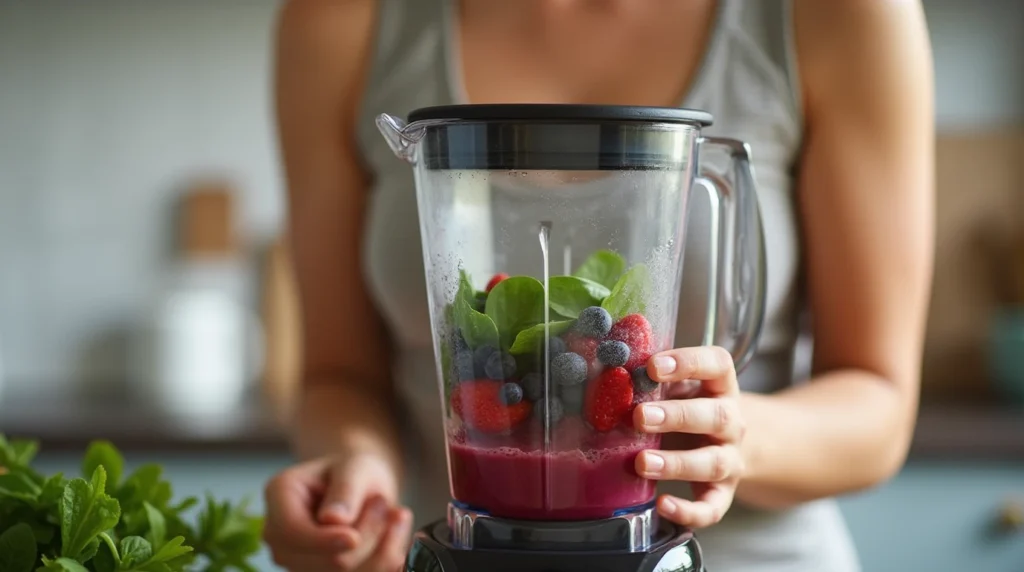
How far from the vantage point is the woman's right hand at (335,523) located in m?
0.66

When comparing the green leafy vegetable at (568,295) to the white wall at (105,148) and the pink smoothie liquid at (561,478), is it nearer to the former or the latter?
the pink smoothie liquid at (561,478)

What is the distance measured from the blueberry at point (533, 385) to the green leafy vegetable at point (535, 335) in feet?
0.04

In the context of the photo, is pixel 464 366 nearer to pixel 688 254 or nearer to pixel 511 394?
pixel 511 394

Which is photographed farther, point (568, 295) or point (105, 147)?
point (105, 147)

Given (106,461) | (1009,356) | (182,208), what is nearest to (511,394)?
(106,461)

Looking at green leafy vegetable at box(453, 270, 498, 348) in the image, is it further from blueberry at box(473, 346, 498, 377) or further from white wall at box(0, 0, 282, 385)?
white wall at box(0, 0, 282, 385)

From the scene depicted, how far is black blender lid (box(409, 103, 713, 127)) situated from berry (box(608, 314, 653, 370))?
9 cm

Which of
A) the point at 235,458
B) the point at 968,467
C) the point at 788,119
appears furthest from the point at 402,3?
the point at 968,467

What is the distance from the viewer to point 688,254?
0.73 meters

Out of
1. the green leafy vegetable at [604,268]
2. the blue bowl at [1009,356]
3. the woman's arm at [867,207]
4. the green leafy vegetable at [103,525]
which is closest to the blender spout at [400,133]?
the green leafy vegetable at [604,268]

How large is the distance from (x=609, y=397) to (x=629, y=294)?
0.17 feet

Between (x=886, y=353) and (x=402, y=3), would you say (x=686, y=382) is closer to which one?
(x=886, y=353)

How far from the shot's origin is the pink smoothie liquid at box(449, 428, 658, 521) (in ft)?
1.74

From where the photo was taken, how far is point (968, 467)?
1710 mm
